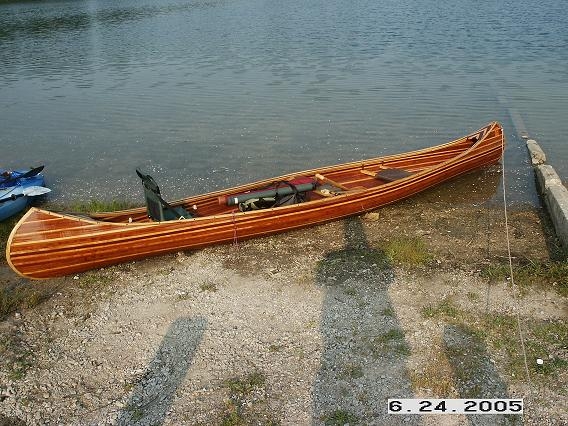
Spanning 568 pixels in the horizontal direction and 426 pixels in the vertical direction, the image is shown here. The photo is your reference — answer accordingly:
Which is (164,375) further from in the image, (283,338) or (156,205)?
(156,205)

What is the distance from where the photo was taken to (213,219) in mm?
9812

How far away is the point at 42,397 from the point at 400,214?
7754 millimetres

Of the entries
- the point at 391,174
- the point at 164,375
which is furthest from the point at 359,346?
the point at 391,174

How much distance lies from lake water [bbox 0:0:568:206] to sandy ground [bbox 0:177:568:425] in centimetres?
462

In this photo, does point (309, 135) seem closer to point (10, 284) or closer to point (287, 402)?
point (10, 284)

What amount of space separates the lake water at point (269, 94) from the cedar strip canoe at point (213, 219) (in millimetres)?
2357

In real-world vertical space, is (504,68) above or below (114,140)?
above

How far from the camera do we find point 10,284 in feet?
30.9

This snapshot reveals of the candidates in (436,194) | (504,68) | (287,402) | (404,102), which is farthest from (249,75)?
(287,402)

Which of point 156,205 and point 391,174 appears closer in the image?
point 156,205

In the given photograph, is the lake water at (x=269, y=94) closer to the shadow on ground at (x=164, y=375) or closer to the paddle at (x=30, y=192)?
the paddle at (x=30, y=192)

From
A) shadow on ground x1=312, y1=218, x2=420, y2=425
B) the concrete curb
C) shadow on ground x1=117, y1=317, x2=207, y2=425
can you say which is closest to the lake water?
the concrete curb

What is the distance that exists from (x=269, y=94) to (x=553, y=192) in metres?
13.6

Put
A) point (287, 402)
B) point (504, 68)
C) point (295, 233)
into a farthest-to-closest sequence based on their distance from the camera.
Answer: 1. point (504, 68)
2. point (295, 233)
3. point (287, 402)
